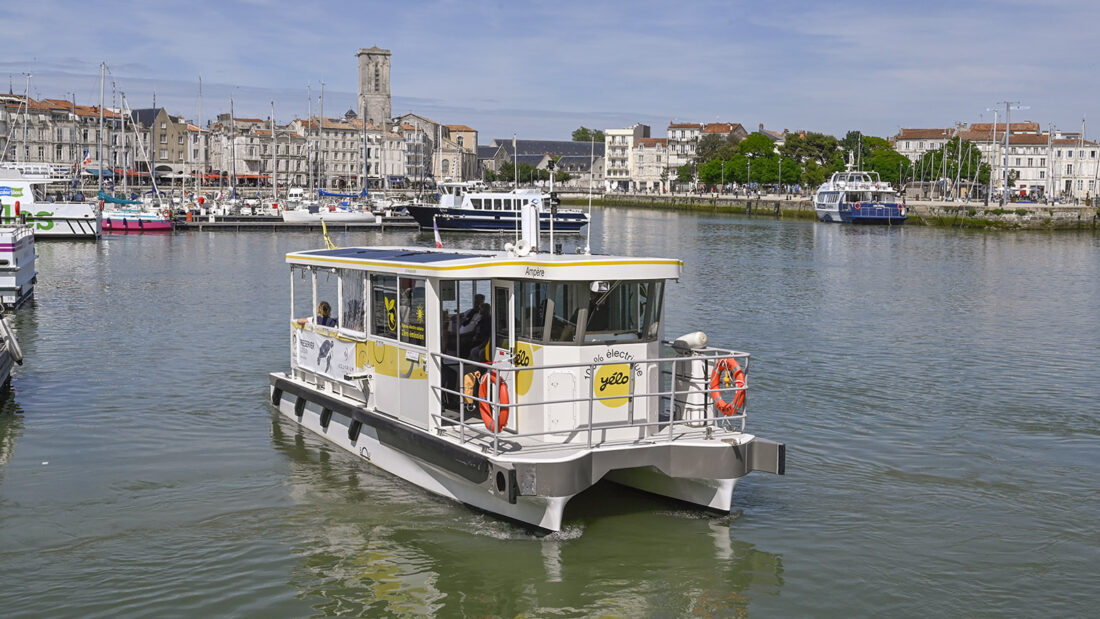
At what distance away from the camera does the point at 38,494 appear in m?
13.6

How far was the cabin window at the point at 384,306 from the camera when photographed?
1360 cm

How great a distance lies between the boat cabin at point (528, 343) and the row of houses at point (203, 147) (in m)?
116

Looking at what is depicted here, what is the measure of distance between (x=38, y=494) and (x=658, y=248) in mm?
51885

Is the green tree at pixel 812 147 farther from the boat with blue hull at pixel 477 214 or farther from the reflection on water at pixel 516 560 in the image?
the reflection on water at pixel 516 560

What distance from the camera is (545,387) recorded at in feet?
39.1

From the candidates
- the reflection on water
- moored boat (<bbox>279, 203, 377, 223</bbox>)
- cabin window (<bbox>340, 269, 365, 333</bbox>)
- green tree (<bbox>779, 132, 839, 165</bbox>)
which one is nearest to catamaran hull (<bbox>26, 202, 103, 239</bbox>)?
moored boat (<bbox>279, 203, 377, 223</bbox>)

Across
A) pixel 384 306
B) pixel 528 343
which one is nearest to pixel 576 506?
pixel 528 343

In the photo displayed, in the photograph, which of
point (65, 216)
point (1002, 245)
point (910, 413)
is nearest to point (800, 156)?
point (1002, 245)

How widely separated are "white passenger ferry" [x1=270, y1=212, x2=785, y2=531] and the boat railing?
0.9 inches

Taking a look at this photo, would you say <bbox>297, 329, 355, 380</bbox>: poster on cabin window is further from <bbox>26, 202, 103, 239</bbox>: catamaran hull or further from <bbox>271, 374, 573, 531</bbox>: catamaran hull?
<bbox>26, 202, 103, 239</bbox>: catamaran hull

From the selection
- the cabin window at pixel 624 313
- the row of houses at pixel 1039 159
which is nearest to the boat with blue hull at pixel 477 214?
the cabin window at pixel 624 313

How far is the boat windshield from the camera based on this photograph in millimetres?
11945

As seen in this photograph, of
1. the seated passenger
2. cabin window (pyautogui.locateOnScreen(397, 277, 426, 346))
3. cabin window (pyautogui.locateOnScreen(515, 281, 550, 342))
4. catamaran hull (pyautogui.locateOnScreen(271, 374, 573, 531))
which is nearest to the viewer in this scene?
catamaran hull (pyautogui.locateOnScreen(271, 374, 573, 531))

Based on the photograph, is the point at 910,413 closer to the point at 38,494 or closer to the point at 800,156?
the point at 38,494
